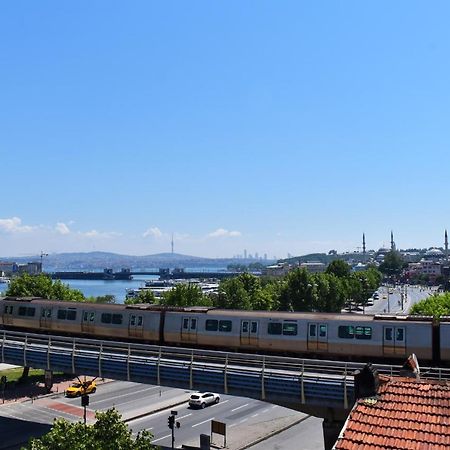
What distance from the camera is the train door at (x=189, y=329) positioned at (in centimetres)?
3444

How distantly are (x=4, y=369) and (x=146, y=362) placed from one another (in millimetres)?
33049

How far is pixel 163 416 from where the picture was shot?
1559 inches

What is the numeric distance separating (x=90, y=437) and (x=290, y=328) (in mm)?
18575

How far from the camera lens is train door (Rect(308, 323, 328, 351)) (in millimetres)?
30619

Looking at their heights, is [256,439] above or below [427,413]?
below

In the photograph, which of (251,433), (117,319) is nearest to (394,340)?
(251,433)

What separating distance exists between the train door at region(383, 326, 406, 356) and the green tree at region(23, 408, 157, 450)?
56.9ft

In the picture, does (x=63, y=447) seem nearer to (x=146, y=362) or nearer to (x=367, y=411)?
(x=367, y=411)

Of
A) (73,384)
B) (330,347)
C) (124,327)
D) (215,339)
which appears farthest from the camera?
(73,384)

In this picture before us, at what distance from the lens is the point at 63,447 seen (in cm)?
1381

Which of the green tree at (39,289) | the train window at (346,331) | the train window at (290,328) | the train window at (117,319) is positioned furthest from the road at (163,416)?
the green tree at (39,289)

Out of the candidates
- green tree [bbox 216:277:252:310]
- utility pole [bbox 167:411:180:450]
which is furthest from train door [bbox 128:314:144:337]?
green tree [bbox 216:277:252:310]

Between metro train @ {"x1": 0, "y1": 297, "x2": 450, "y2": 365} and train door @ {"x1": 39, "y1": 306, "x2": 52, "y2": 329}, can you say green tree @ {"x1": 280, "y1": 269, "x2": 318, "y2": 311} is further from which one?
metro train @ {"x1": 0, "y1": 297, "x2": 450, "y2": 365}

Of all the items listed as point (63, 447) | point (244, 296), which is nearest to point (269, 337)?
point (63, 447)
